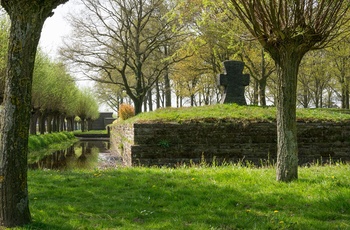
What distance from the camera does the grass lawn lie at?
4.73 m

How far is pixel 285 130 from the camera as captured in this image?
22.4 feet

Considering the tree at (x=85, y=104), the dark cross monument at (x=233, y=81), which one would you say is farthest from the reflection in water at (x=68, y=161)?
the tree at (x=85, y=104)

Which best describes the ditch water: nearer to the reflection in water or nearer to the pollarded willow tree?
the reflection in water

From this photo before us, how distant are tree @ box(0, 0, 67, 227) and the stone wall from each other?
720 centimetres

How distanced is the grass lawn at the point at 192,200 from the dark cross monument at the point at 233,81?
837cm

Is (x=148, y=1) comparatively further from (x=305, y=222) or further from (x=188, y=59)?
(x=305, y=222)

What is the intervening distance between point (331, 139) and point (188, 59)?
58.9 ft

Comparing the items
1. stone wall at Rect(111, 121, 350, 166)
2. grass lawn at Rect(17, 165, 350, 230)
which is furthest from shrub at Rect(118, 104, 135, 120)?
grass lawn at Rect(17, 165, 350, 230)

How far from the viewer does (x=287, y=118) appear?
22.4 ft

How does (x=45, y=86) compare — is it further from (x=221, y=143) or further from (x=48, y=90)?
(x=221, y=143)

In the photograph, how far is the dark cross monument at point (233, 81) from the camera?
1602cm

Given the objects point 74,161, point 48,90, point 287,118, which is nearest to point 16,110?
point 287,118

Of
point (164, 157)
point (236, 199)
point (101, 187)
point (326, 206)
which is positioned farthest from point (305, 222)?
point (164, 157)

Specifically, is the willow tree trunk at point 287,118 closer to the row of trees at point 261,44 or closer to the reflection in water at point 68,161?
the row of trees at point 261,44
